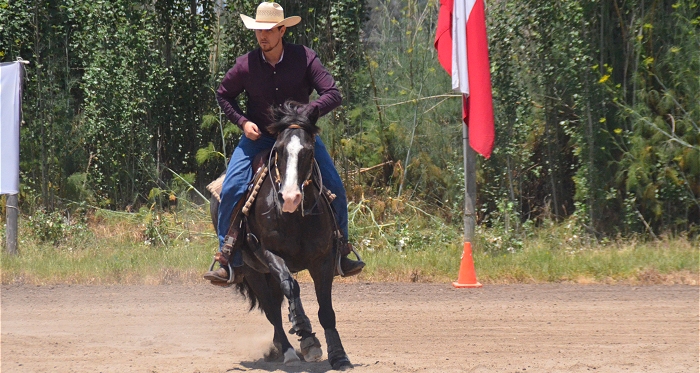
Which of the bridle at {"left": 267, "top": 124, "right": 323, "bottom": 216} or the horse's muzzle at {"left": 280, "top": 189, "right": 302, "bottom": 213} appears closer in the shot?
the horse's muzzle at {"left": 280, "top": 189, "right": 302, "bottom": 213}

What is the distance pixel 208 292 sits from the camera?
10.2 m

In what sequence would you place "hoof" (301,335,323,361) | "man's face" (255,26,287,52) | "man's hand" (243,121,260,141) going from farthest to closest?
1. "man's hand" (243,121,260,141)
2. "man's face" (255,26,287,52)
3. "hoof" (301,335,323,361)

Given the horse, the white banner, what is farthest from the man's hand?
the white banner

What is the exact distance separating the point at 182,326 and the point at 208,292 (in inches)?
80.1

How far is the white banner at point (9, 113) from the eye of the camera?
11875 mm

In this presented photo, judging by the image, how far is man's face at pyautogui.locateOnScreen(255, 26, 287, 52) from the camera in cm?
664

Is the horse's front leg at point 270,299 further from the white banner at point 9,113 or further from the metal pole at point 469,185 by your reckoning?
the white banner at point 9,113

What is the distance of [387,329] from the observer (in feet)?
26.0

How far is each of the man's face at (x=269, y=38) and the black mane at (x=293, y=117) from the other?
610 millimetres

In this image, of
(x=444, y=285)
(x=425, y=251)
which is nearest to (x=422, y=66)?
(x=425, y=251)

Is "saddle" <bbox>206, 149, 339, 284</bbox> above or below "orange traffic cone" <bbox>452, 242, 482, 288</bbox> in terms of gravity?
above

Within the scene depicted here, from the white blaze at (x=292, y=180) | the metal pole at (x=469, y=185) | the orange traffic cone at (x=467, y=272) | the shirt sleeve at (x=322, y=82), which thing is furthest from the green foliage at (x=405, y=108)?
the white blaze at (x=292, y=180)

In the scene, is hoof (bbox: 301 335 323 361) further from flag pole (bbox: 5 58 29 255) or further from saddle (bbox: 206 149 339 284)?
flag pole (bbox: 5 58 29 255)


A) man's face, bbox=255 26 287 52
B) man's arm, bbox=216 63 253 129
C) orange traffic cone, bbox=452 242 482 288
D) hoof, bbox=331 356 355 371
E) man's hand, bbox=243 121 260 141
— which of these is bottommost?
hoof, bbox=331 356 355 371
